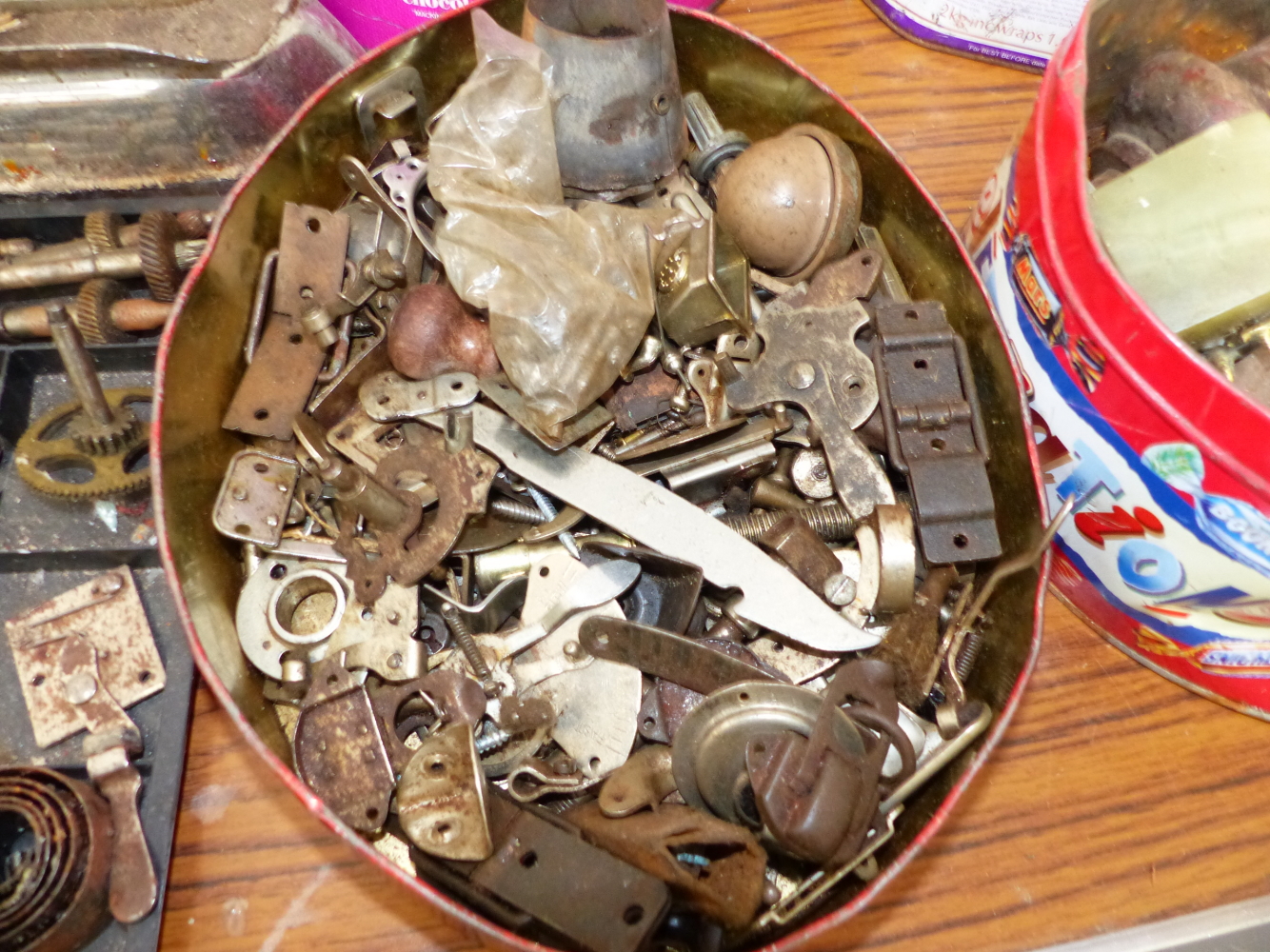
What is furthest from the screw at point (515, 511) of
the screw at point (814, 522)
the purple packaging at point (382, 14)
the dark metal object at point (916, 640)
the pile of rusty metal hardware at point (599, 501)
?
the purple packaging at point (382, 14)

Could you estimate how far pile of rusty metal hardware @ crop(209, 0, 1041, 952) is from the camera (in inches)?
23.0

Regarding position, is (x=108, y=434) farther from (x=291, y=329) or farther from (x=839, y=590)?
(x=839, y=590)

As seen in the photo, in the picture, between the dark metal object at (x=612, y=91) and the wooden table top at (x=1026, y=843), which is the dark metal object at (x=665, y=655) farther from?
the dark metal object at (x=612, y=91)

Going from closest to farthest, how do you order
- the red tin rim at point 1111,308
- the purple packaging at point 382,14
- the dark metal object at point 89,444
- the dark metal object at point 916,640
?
1. the red tin rim at point 1111,308
2. the dark metal object at point 916,640
3. the dark metal object at point 89,444
4. the purple packaging at point 382,14

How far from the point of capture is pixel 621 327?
67 cm

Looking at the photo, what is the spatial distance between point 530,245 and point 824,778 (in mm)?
415

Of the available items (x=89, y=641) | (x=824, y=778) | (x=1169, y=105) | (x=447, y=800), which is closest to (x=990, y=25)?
(x=1169, y=105)

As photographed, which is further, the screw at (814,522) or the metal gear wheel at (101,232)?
the metal gear wheel at (101,232)

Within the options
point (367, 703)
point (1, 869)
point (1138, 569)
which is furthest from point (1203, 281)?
point (1, 869)

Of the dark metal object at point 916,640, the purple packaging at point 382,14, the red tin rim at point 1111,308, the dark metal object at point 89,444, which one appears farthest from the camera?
the purple packaging at point 382,14

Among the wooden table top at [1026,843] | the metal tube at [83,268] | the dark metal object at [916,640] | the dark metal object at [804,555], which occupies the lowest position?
the wooden table top at [1026,843]

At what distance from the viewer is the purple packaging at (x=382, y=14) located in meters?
→ 0.89

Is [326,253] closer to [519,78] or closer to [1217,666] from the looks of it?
[519,78]

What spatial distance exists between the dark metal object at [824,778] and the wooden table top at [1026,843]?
7.5 inches
